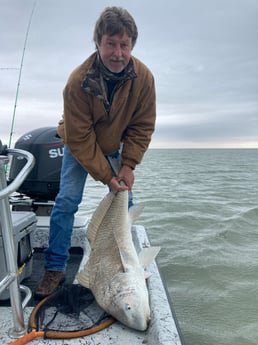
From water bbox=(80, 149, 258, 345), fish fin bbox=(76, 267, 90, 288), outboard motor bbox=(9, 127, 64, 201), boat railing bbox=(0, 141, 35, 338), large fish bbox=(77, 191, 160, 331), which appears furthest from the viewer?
water bbox=(80, 149, 258, 345)

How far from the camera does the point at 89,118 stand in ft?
9.34

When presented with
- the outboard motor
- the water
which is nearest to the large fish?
the outboard motor

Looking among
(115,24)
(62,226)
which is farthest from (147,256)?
(115,24)

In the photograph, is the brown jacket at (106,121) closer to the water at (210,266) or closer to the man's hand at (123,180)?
the man's hand at (123,180)

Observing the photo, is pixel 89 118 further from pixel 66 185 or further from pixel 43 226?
pixel 43 226

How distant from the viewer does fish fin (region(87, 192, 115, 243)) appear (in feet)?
9.08

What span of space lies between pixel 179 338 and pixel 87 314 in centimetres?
→ 70

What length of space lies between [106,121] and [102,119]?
0.13 feet

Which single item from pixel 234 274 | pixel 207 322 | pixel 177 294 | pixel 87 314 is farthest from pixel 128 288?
pixel 234 274

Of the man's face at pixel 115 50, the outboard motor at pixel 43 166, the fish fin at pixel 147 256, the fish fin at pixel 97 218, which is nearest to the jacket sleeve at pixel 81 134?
the fish fin at pixel 97 218

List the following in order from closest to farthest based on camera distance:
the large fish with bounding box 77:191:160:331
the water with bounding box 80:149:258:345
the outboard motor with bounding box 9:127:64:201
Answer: the large fish with bounding box 77:191:160:331 → the outboard motor with bounding box 9:127:64:201 → the water with bounding box 80:149:258:345

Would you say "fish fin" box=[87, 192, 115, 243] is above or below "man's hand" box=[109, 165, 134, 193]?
below

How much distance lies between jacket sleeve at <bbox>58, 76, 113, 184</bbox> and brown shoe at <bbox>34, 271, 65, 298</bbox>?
0.84 m

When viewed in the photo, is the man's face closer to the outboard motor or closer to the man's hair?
the man's hair
